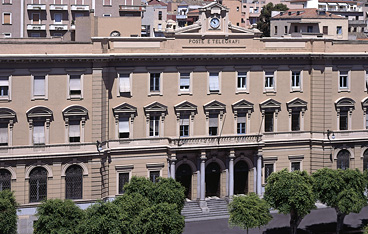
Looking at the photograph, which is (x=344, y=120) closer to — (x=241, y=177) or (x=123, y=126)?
(x=241, y=177)

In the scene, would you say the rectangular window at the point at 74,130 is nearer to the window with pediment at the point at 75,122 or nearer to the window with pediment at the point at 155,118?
the window with pediment at the point at 75,122

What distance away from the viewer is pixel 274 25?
114 meters

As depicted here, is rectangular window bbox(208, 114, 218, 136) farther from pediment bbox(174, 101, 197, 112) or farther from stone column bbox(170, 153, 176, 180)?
stone column bbox(170, 153, 176, 180)

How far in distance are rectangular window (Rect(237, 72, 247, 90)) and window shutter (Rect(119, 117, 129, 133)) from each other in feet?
33.1

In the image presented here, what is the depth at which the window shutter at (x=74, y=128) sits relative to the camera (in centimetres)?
7050

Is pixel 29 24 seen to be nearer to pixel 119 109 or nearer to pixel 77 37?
pixel 77 37

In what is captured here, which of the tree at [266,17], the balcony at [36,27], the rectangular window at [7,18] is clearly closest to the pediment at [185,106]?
the rectangular window at [7,18]

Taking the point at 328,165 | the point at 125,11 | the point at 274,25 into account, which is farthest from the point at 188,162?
the point at 274,25

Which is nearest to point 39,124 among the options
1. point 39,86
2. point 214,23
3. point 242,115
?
point 39,86

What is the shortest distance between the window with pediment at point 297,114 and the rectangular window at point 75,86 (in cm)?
1855

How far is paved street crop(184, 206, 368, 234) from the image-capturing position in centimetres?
7036

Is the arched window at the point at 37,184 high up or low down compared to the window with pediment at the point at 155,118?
down

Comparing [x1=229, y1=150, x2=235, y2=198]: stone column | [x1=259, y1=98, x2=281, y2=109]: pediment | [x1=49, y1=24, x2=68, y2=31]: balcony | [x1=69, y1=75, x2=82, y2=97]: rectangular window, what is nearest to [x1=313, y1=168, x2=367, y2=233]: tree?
[x1=229, y1=150, x2=235, y2=198]: stone column

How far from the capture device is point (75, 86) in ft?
231
